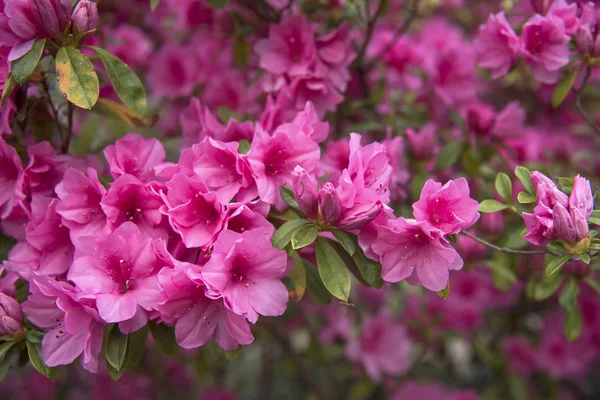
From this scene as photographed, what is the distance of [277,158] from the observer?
3.64 feet

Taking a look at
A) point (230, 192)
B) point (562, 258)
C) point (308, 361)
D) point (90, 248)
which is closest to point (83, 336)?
point (90, 248)

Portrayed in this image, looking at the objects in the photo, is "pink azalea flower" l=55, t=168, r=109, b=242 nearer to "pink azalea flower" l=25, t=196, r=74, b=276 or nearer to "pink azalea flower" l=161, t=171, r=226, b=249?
"pink azalea flower" l=25, t=196, r=74, b=276

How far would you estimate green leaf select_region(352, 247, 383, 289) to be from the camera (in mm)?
1048

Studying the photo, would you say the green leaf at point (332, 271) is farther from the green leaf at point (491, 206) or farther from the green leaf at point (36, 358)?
the green leaf at point (36, 358)

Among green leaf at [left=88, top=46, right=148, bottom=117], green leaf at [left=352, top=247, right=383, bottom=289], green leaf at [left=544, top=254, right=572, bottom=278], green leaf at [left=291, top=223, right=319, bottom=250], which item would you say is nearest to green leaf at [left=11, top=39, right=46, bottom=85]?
green leaf at [left=88, top=46, right=148, bottom=117]

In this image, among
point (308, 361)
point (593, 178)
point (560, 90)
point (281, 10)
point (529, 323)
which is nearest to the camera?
point (560, 90)

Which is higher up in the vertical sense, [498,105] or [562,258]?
[562,258]

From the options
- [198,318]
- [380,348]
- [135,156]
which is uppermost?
[135,156]

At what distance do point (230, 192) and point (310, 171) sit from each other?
0.15 metres

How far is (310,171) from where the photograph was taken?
1.09 m

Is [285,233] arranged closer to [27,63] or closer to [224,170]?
[224,170]

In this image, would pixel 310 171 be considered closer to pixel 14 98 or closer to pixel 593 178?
pixel 14 98

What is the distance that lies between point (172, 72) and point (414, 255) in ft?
3.59

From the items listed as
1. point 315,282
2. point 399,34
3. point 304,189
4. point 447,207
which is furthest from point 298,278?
point 399,34
